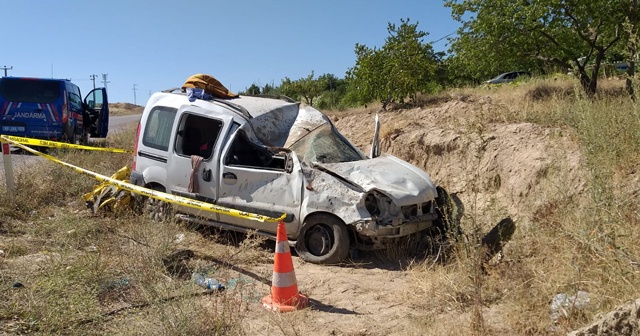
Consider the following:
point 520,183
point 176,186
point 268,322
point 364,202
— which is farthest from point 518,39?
point 268,322

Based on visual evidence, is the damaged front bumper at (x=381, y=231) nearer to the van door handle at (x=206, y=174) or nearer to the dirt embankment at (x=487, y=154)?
the dirt embankment at (x=487, y=154)

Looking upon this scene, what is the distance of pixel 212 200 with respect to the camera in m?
7.04

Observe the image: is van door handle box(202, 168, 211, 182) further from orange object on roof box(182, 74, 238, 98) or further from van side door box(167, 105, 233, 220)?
→ orange object on roof box(182, 74, 238, 98)

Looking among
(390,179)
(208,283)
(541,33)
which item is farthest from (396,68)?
(208,283)

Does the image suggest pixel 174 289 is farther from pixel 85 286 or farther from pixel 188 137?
pixel 188 137

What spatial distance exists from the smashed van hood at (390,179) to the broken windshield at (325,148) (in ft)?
0.88

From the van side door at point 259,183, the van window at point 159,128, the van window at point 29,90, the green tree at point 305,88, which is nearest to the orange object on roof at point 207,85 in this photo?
the van window at point 159,128

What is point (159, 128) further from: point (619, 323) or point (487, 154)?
point (619, 323)

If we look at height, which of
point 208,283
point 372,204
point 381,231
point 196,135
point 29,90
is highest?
point 29,90

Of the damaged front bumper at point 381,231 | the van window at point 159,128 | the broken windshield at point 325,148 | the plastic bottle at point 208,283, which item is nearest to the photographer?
the plastic bottle at point 208,283

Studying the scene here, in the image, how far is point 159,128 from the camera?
7691mm

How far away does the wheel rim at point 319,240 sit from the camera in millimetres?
6266

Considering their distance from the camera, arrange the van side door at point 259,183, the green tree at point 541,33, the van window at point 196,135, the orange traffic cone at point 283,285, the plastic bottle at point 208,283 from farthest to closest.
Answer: the green tree at point 541,33, the van window at point 196,135, the van side door at point 259,183, the plastic bottle at point 208,283, the orange traffic cone at point 283,285

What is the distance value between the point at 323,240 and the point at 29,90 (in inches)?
478
